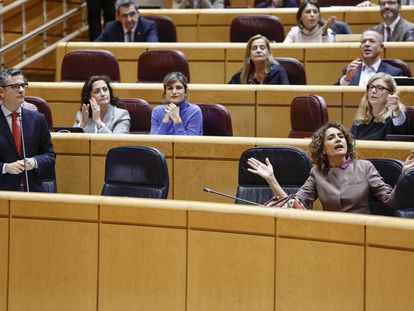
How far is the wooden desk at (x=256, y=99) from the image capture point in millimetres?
4777

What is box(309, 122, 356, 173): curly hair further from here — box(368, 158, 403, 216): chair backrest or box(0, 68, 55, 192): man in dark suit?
box(0, 68, 55, 192): man in dark suit

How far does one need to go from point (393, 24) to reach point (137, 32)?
161 cm

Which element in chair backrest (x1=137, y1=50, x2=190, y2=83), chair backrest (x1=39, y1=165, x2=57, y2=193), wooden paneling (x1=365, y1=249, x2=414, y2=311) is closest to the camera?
wooden paneling (x1=365, y1=249, x2=414, y2=311)

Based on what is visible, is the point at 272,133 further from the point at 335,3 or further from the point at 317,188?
the point at 335,3

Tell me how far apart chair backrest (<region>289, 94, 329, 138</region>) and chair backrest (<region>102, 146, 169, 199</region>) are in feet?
2.92

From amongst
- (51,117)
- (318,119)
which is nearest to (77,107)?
(51,117)

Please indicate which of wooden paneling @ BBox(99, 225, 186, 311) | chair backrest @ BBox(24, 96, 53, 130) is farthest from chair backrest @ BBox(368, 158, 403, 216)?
chair backrest @ BBox(24, 96, 53, 130)

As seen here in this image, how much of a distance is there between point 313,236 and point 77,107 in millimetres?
2483

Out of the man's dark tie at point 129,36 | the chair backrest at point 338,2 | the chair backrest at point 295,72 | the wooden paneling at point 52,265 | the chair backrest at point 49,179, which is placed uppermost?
the chair backrest at point 338,2

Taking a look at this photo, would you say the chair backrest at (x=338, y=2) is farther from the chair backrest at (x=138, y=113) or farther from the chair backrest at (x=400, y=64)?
the chair backrest at (x=138, y=113)

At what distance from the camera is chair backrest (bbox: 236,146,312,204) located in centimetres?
385

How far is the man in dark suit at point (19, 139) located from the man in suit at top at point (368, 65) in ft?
5.87

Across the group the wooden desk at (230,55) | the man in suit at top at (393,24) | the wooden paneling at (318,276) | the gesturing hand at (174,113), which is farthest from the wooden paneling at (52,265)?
the man in suit at top at (393,24)

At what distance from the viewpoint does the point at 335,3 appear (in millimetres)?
6863
